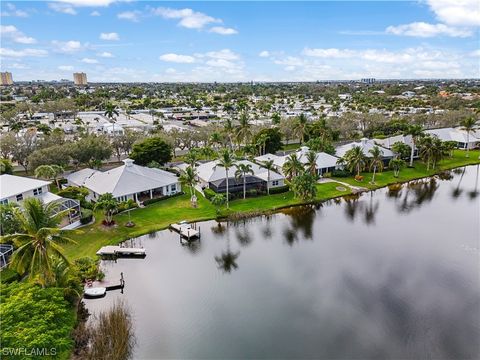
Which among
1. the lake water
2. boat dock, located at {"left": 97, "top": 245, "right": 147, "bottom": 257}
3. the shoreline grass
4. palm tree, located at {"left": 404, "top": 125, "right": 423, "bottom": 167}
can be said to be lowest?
the lake water

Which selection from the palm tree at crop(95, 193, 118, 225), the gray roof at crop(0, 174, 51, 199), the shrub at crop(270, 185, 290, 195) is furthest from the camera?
the shrub at crop(270, 185, 290, 195)

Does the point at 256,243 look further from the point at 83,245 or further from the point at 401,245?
the point at 83,245

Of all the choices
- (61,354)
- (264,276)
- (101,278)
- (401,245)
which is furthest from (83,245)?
(401,245)

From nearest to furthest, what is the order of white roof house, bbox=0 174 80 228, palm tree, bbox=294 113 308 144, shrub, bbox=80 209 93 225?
white roof house, bbox=0 174 80 228 → shrub, bbox=80 209 93 225 → palm tree, bbox=294 113 308 144

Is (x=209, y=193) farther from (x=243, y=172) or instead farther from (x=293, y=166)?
(x=293, y=166)

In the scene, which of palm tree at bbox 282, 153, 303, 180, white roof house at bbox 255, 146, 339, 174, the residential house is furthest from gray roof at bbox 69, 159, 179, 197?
white roof house at bbox 255, 146, 339, 174

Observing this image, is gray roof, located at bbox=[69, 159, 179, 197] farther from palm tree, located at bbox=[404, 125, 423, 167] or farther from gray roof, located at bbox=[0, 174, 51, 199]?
palm tree, located at bbox=[404, 125, 423, 167]

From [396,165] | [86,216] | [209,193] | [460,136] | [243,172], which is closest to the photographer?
[86,216]

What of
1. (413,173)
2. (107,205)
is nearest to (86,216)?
(107,205)
